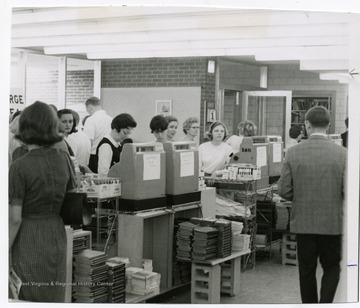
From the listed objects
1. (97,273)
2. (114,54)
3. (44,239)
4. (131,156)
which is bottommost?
(97,273)

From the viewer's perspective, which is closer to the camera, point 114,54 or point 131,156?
point 131,156

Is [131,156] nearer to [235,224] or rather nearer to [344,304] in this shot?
[235,224]

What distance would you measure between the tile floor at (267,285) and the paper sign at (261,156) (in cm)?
90

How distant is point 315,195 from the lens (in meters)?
3.62

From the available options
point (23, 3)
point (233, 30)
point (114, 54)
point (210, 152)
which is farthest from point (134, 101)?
point (23, 3)

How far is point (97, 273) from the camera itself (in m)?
3.63

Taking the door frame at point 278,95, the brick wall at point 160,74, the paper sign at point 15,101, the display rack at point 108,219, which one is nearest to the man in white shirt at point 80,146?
the display rack at point 108,219

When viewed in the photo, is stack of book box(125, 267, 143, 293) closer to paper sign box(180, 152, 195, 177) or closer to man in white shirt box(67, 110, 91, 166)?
paper sign box(180, 152, 195, 177)

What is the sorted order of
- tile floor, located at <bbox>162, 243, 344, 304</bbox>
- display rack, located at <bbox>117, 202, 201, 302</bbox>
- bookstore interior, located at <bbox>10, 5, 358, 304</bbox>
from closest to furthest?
bookstore interior, located at <bbox>10, 5, 358, 304</bbox> → tile floor, located at <bbox>162, 243, 344, 304</bbox> → display rack, located at <bbox>117, 202, 201, 302</bbox>

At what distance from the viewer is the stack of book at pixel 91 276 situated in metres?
3.25

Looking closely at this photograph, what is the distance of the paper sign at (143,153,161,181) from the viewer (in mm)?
4363

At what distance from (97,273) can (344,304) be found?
1.40m

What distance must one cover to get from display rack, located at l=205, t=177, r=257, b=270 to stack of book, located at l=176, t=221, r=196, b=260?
116 cm

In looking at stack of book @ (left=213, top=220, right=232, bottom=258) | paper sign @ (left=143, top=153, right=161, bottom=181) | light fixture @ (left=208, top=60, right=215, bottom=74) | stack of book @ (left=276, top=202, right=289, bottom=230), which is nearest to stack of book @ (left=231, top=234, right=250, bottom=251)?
stack of book @ (left=213, top=220, right=232, bottom=258)
